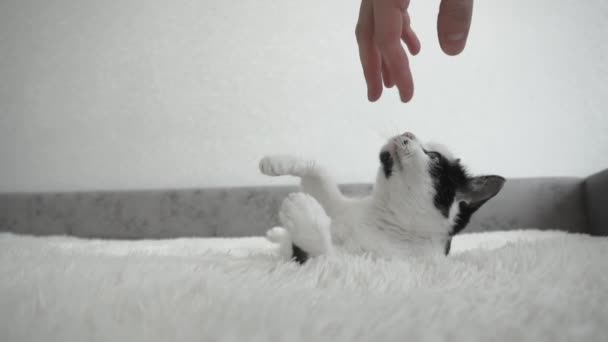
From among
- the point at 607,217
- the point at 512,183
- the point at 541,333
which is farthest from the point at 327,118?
the point at 541,333

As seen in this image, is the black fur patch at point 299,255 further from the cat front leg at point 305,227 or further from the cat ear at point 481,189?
the cat ear at point 481,189

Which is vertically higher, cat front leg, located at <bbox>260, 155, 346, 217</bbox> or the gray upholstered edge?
cat front leg, located at <bbox>260, 155, 346, 217</bbox>

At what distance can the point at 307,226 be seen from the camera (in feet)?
1.85

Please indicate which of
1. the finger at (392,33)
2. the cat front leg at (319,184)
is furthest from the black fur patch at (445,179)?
the finger at (392,33)

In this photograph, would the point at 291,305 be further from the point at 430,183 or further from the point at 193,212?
the point at 193,212

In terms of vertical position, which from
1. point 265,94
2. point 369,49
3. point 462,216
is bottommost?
point 462,216

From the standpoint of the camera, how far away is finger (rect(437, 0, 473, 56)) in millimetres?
380

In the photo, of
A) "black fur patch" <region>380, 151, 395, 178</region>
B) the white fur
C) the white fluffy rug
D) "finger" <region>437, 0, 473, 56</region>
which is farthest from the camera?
"black fur patch" <region>380, 151, 395, 178</region>

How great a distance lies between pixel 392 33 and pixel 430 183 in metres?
0.51

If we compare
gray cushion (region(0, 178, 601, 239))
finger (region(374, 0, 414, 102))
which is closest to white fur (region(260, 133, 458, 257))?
finger (region(374, 0, 414, 102))

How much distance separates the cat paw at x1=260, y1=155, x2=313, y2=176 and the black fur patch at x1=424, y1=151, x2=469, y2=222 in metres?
0.35

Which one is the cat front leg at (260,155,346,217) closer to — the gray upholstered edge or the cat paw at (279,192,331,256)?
the cat paw at (279,192,331,256)

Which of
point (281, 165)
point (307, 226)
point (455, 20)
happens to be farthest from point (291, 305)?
point (281, 165)

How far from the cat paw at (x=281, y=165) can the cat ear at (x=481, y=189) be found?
47cm
